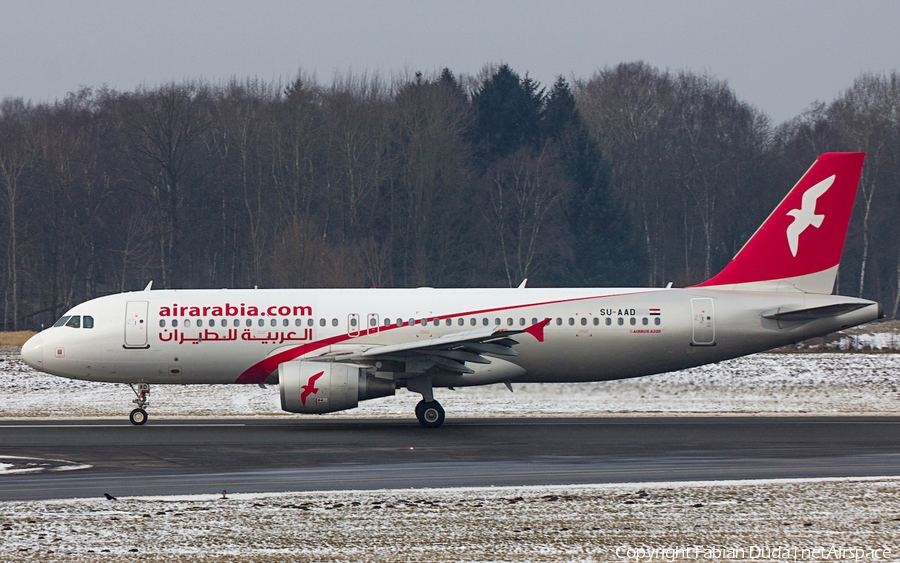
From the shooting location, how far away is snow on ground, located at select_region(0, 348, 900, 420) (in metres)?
27.2

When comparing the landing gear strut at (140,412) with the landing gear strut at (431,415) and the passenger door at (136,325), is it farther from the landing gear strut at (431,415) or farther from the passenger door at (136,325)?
the landing gear strut at (431,415)

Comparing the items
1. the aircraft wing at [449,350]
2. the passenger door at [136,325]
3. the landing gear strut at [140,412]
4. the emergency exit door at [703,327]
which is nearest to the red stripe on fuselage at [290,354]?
the aircraft wing at [449,350]

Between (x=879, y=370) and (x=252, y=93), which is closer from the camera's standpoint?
(x=879, y=370)

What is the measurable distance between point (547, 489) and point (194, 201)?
58957mm

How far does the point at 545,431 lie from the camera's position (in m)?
22.9

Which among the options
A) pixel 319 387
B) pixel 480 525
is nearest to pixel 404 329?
pixel 319 387

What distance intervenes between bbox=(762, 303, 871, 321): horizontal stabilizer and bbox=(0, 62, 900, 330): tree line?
35.0 meters

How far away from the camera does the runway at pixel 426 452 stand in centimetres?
1611

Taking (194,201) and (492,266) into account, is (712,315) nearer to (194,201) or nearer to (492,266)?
(492,266)

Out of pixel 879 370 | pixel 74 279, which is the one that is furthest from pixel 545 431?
pixel 74 279

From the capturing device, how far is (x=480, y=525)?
12.6 m

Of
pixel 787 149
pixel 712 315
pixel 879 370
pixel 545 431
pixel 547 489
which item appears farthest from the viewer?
pixel 787 149

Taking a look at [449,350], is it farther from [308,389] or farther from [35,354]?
[35,354]

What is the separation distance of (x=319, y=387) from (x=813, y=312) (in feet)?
38.2
